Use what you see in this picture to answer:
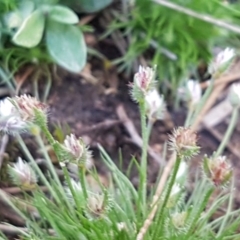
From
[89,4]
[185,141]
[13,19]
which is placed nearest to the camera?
[185,141]

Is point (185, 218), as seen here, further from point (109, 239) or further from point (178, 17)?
point (178, 17)

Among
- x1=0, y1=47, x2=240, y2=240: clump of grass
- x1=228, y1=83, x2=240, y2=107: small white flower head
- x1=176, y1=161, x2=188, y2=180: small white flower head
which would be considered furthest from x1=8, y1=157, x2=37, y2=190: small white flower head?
x1=228, y1=83, x2=240, y2=107: small white flower head

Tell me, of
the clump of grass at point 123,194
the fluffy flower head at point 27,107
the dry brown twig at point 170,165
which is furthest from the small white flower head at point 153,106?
the fluffy flower head at point 27,107

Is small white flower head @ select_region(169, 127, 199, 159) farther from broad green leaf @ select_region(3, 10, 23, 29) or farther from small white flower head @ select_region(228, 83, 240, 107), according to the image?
broad green leaf @ select_region(3, 10, 23, 29)

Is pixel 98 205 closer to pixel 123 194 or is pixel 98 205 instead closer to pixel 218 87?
pixel 123 194

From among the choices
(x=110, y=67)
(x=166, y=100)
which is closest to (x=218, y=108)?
(x=166, y=100)

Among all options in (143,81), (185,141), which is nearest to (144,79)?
(143,81)

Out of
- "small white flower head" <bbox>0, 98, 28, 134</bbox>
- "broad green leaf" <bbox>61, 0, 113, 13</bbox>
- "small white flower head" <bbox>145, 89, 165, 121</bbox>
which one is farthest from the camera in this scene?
"broad green leaf" <bbox>61, 0, 113, 13</bbox>

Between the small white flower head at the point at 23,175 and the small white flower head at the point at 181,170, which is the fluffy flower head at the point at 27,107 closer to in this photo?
the small white flower head at the point at 23,175
